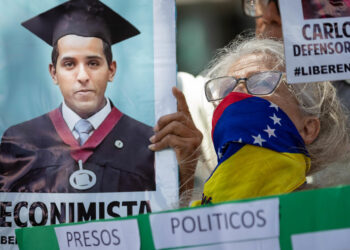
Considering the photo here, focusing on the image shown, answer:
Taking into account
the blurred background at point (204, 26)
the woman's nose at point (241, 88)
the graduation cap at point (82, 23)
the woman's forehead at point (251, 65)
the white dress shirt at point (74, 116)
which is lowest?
the white dress shirt at point (74, 116)

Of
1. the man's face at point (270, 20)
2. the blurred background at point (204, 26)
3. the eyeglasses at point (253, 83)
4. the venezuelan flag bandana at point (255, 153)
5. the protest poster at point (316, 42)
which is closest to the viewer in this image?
the protest poster at point (316, 42)

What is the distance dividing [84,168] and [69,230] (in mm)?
294

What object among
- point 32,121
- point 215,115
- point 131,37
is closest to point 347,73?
point 215,115

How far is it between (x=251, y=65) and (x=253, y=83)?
0.10 metres

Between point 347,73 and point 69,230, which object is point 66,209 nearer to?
point 69,230

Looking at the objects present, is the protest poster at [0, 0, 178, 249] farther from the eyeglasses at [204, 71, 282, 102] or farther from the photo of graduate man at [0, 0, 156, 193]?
the eyeglasses at [204, 71, 282, 102]

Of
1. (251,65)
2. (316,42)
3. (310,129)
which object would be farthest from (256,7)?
(316,42)

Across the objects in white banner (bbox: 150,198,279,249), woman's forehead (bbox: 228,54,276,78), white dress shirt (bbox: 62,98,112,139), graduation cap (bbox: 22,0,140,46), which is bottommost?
white banner (bbox: 150,198,279,249)

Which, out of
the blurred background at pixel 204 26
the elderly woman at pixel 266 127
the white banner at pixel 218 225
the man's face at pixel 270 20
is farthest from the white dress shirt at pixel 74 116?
the blurred background at pixel 204 26

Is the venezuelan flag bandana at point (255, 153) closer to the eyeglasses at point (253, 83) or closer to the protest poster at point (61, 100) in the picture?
the eyeglasses at point (253, 83)

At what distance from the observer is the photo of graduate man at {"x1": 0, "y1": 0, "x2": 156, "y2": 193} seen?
1583 mm

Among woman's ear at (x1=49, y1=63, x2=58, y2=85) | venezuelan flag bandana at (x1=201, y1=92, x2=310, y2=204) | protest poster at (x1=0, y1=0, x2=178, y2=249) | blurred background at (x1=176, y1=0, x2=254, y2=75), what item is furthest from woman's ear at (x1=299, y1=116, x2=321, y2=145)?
blurred background at (x1=176, y1=0, x2=254, y2=75)

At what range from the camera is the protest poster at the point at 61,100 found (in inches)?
61.1

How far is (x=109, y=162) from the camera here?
5.19ft
